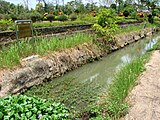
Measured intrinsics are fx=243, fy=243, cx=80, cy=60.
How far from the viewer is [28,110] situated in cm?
286

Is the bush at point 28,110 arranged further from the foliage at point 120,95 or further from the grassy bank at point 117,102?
the foliage at point 120,95

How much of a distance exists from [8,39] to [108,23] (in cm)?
514

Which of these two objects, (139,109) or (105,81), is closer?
(139,109)

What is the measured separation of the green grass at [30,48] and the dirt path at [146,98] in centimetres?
309

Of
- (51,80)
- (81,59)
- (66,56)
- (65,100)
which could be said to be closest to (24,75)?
(51,80)

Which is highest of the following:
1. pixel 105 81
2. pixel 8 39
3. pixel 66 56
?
pixel 8 39

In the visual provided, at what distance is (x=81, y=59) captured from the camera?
894cm

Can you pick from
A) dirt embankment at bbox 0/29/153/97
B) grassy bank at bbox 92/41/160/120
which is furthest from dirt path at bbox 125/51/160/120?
dirt embankment at bbox 0/29/153/97

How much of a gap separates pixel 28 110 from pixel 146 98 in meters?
2.73

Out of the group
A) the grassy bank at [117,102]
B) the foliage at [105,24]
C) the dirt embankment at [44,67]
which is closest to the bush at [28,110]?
the grassy bank at [117,102]

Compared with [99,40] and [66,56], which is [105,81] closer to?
[66,56]

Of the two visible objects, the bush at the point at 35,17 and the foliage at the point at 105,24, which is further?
the bush at the point at 35,17

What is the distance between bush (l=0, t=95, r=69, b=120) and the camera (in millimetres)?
2754

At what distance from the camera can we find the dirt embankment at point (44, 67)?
574 centimetres
